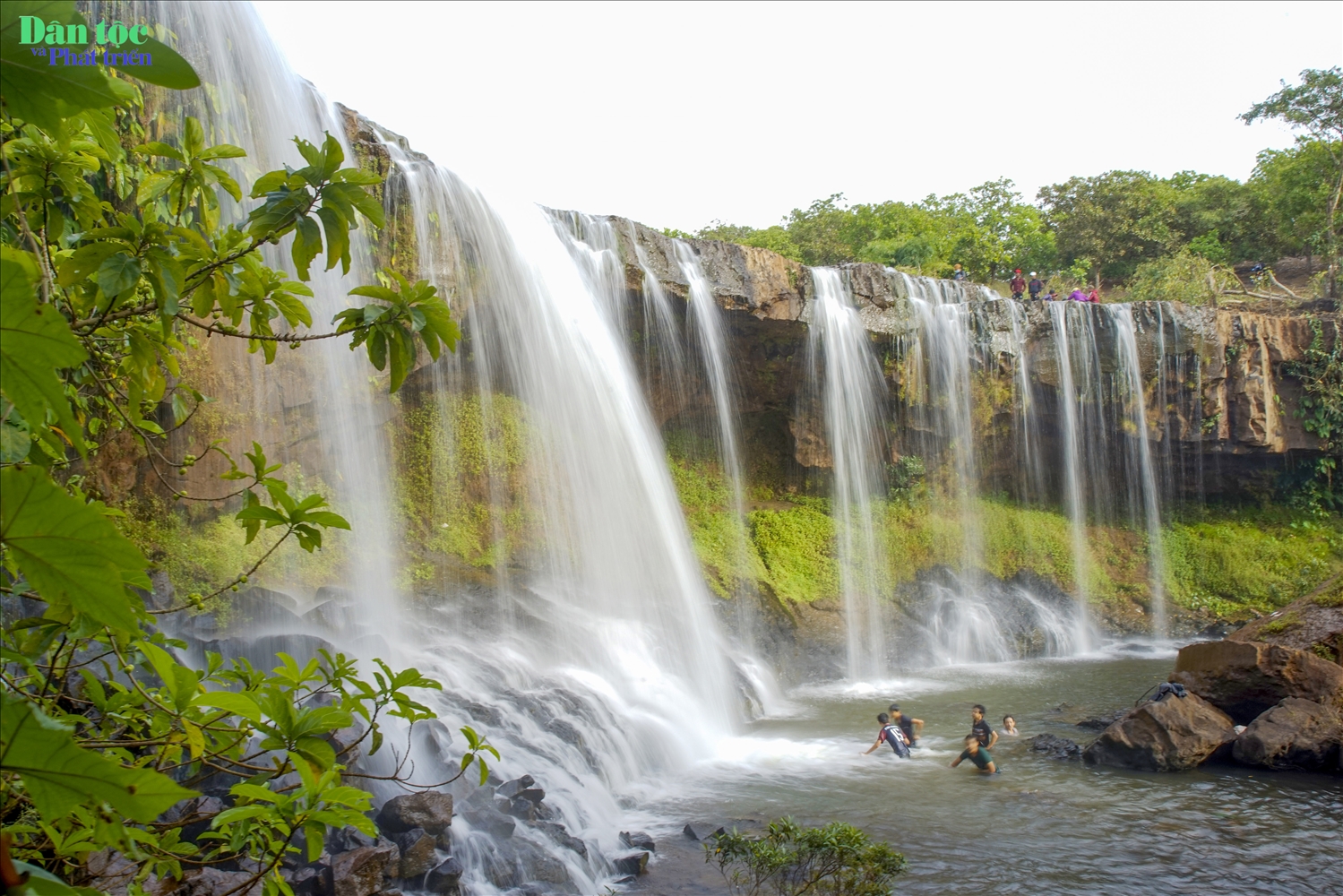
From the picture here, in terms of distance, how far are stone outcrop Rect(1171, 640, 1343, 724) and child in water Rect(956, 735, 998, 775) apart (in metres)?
3.07

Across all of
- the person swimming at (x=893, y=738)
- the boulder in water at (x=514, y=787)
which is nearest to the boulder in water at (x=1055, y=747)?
the person swimming at (x=893, y=738)

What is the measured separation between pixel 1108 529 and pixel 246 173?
60.7 feet

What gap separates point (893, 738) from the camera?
970 cm

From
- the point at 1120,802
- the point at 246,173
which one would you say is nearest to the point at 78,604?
the point at 1120,802

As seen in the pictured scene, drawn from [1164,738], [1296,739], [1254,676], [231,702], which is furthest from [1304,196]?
[231,702]

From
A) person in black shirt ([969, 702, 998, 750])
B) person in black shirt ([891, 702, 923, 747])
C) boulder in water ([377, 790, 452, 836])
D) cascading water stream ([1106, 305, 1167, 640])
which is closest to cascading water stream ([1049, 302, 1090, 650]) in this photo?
cascading water stream ([1106, 305, 1167, 640])

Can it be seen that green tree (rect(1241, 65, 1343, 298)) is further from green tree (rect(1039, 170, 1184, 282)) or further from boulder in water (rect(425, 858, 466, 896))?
boulder in water (rect(425, 858, 466, 896))

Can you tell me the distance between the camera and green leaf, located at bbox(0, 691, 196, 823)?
86 centimetres

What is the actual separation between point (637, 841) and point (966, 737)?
170 inches

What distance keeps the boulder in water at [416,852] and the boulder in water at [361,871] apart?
0.61ft

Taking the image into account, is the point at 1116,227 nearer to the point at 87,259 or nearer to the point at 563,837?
the point at 563,837

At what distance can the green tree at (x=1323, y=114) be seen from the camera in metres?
22.0

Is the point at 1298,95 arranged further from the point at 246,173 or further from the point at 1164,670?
the point at 246,173

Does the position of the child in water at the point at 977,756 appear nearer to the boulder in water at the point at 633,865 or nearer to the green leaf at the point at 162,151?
the boulder in water at the point at 633,865
